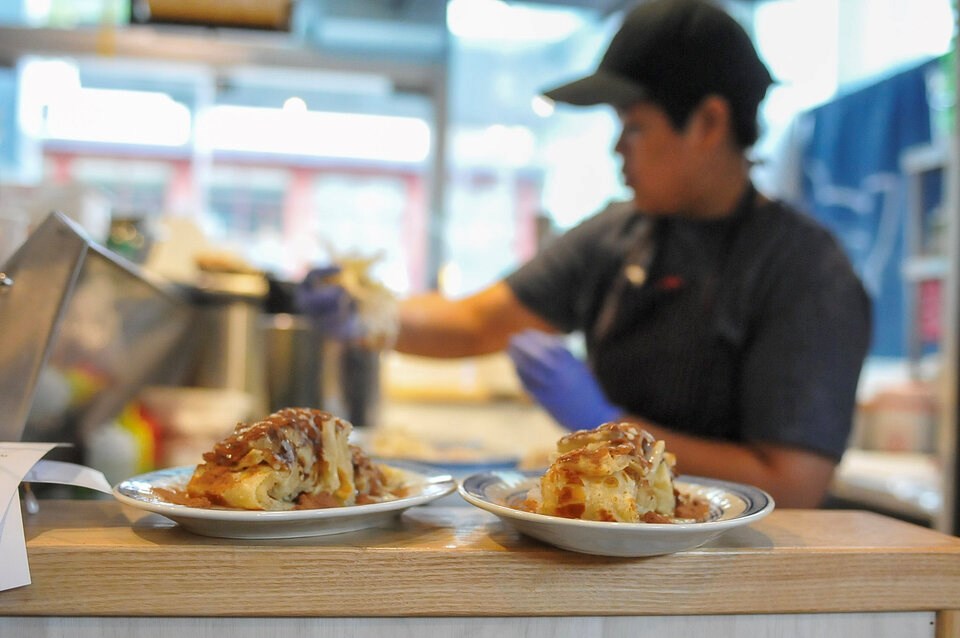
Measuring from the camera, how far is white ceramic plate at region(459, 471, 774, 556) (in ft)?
2.37

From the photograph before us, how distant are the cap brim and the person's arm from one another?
62 cm

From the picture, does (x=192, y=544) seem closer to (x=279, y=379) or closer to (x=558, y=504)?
(x=558, y=504)

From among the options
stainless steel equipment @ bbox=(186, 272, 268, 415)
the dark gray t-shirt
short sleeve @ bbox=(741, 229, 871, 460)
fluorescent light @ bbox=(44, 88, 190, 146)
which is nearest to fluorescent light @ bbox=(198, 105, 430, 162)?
fluorescent light @ bbox=(44, 88, 190, 146)

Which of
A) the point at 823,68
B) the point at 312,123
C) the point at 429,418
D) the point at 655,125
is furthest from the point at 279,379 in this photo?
the point at 312,123

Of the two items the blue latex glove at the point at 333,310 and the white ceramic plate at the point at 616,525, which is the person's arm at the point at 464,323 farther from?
the white ceramic plate at the point at 616,525

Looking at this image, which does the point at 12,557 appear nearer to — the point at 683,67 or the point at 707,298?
the point at 707,298

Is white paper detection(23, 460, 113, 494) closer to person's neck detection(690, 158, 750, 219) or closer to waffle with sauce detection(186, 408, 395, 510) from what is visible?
waffle with sauce detection(186, 408, 395, 510)

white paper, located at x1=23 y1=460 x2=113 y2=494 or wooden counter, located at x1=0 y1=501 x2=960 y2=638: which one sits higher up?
white paper, located at x1=23 y1=460 x2=113 y2=494

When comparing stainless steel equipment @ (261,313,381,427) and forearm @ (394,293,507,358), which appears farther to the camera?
stainless steel equipment @ (261,313,381,427)

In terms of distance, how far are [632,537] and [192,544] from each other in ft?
1.32

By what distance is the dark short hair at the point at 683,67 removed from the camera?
1772 millimetres

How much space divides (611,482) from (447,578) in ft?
0.58

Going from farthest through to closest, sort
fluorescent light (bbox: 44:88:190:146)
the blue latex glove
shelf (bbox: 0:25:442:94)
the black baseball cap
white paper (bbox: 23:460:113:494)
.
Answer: fluorescent light (bbox: 44:88:190:146)
shelf (bbox: 0:25:442:94)
the blue latex glove
the black baseball cap
white paper (bbox: 23:460:113:494)

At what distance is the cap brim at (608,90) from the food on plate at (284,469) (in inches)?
47.2
